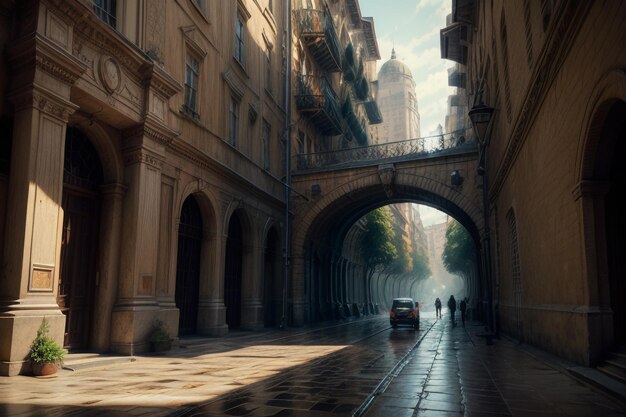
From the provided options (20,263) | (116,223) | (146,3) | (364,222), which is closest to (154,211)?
(116,223)

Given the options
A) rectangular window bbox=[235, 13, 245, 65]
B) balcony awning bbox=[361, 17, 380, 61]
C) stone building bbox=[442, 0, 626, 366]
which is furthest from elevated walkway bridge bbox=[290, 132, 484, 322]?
balcony awning bbox=[361, 17, 380, 61]

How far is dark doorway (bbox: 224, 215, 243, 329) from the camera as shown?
2022 cm

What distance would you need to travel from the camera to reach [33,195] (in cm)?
950

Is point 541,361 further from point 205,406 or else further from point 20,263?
point 20,263

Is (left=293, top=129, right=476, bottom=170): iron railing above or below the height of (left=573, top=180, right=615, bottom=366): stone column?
above

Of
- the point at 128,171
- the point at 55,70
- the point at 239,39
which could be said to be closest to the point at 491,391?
the point at 55,70

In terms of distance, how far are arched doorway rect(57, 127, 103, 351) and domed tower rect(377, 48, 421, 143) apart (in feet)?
338

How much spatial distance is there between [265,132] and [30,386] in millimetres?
16930

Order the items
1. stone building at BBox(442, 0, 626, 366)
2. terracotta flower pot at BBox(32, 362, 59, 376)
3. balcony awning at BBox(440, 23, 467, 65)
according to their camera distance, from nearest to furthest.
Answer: stone building at BBox(442, 0, 626, 366), terracotta flower pot at BBox(32, 362, 59, 376), balcony awning at BBox(440, 23, 467, 65)

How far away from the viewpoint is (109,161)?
1313 cm

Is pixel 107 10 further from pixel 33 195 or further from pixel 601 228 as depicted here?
pixel 601 228

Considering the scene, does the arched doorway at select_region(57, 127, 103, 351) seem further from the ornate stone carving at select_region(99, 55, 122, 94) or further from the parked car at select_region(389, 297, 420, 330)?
the parked car at select_region(389, 297, 420, 330)

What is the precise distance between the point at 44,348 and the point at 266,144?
15.9 meters

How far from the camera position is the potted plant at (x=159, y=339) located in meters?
12.7
